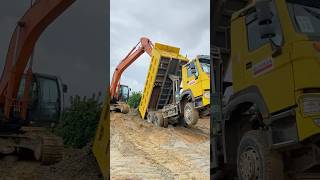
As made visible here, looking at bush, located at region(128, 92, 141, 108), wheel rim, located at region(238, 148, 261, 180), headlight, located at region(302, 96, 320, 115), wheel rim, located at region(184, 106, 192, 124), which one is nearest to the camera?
headlight, located at region(302, 96, 320, 115)

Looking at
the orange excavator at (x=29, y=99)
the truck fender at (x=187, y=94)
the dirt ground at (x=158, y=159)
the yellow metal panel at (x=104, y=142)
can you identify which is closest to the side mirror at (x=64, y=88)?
the orange excavator at (x=29, y=99)

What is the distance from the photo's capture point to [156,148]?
5.31 meters

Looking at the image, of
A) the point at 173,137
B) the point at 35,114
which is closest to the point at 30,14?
the point at 35,114

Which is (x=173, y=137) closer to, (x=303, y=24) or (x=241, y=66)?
(x=241, y=66)

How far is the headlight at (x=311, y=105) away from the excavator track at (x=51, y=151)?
506 cm

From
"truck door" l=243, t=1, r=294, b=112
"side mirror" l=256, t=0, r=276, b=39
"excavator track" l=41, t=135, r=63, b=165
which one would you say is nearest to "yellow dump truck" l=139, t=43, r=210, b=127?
"excavator track" l=41, t=135, r=63, b=165

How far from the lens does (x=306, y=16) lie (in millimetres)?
3982

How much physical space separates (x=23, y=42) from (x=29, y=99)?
113 cm

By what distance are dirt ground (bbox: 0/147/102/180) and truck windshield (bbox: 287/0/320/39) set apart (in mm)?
3471

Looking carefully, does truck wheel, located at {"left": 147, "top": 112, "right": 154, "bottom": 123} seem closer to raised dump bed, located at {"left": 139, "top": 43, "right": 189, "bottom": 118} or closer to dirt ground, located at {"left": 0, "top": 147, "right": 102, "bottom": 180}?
raised dump bed, located at {"left": 139, "top": 43, "right": 189, "bottom": 118}

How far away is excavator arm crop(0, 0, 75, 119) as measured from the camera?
301 inches

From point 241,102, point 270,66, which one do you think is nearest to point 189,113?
point 241,102

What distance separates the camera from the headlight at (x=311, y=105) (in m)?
3.51

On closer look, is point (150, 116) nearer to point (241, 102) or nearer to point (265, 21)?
point (241, 102)
